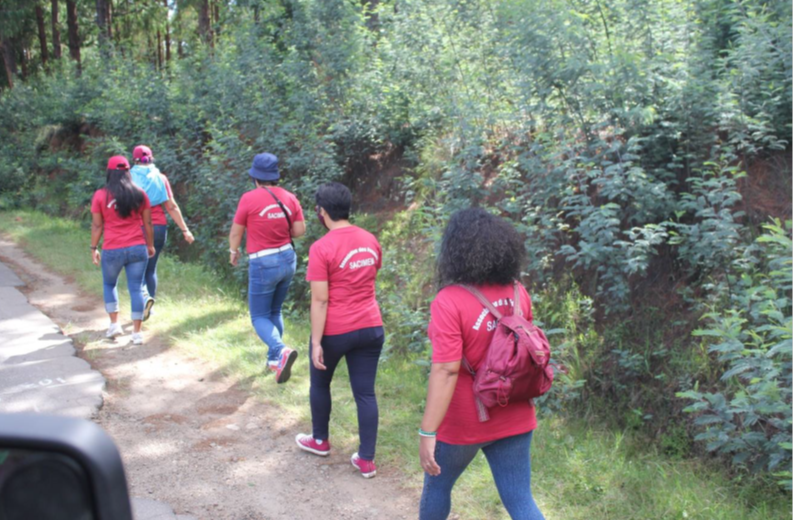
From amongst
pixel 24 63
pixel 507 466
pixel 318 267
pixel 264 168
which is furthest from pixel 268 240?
pixel 24 63

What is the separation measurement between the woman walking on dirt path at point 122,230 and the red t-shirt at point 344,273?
3.63 metres

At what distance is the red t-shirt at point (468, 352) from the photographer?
3.29m

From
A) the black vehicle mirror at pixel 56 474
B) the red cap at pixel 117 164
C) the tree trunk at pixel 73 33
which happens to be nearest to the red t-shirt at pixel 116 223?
the red cap at pixel 117 164

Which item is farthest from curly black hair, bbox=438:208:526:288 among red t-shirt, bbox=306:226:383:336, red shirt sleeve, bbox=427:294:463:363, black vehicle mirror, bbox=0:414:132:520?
black vehicle mirror, bbox=0:414:132:520

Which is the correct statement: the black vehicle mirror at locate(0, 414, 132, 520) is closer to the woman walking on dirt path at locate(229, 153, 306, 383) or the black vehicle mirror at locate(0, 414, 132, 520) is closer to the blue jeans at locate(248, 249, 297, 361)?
the woman walking on dirt path at locate(229, 153, 306, 383)

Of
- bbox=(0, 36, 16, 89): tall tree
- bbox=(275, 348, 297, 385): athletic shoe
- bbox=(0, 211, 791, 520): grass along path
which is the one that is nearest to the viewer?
bbox=(0, 211, 791, 520): grass along path

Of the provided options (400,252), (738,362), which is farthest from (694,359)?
(400,252)

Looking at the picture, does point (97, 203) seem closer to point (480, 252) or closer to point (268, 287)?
point (268, 287)

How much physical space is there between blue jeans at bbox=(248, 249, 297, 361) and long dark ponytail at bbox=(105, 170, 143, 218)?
71.0 inches

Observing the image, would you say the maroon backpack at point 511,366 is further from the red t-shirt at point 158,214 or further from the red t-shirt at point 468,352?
the red t-shirt at point 158,214

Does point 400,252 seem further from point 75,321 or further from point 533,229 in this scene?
point 75,321

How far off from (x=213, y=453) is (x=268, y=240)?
2016 millimetres

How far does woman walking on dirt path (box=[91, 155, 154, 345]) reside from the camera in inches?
299

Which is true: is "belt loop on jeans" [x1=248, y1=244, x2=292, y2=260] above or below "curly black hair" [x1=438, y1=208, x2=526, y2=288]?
below
